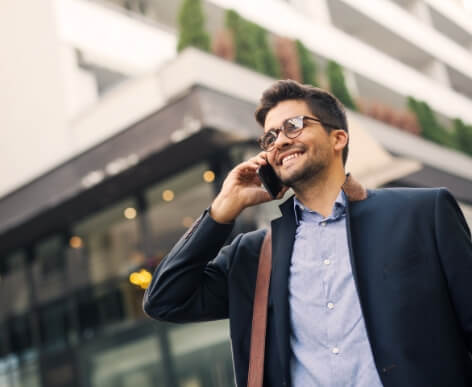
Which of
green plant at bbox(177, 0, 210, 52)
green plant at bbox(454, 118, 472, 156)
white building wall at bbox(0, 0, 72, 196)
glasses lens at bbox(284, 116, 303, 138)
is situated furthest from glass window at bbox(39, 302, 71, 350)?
green plant at bbox(454, 118, 472, 156)

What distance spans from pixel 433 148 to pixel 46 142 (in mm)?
8855

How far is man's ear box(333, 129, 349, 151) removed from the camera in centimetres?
243

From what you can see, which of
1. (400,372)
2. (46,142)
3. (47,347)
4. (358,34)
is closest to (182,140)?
(46,142)

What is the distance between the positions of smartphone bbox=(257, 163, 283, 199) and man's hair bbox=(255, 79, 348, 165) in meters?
0.23

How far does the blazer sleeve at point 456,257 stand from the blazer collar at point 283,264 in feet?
1.06

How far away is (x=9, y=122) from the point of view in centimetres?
1174

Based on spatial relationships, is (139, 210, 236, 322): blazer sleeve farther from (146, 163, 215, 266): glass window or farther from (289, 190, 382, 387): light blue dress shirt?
(146, 163, 215, 266): glass window

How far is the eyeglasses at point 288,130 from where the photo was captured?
7.65 ft

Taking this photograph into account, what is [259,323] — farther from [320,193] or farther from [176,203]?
[176,203]

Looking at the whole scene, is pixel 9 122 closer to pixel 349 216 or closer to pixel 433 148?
pixel 433 148

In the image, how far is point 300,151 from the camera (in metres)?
2.31

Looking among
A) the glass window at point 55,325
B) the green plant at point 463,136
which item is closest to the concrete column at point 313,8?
the green plant at point 463,136

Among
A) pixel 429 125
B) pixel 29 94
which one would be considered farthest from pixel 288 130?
pixel 429 125

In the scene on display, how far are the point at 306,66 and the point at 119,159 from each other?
4723 mm
